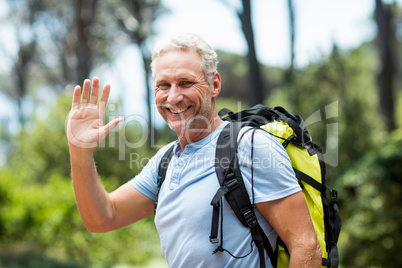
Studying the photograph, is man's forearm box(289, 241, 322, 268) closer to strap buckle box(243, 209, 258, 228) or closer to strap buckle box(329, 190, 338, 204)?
strap buckle box(243, 209, 258, 228)

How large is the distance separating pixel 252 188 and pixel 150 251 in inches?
337

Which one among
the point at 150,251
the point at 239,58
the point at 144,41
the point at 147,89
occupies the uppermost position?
the point at 239,58

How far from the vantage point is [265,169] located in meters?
1.67

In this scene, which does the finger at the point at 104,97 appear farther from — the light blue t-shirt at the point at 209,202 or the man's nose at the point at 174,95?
the light blue t-shirt at the point at 209,202

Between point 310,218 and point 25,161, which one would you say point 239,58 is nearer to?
point 25,161

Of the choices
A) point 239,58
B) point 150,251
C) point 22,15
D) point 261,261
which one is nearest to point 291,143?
point 261,261

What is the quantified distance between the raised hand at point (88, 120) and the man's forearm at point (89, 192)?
0.05m

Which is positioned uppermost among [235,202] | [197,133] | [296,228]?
[197,133]

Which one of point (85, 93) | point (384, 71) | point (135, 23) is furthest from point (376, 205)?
point (135, 23)

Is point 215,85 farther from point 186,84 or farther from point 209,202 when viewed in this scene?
point 209,202

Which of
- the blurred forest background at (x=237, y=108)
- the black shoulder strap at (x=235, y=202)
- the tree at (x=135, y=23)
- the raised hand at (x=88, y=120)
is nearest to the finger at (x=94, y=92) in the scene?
the raised hand at (x=88, y=120)

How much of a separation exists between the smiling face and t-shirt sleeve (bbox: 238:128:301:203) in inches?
9.9

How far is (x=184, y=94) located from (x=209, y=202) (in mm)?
473

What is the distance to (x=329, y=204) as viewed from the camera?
1.90 metres
